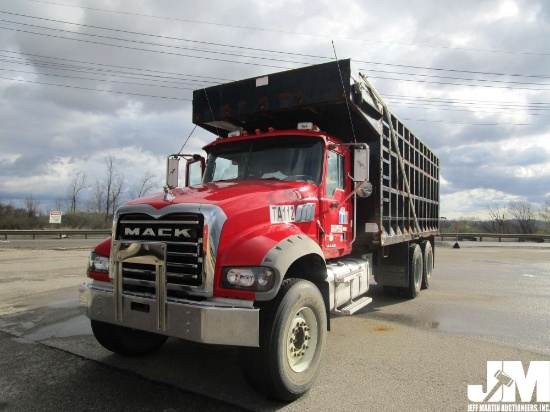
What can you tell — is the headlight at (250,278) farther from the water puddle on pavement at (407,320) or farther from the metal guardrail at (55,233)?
the metal guardrail at (55,233)

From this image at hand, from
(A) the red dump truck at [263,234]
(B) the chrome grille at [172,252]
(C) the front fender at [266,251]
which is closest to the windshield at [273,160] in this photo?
(A) the red dump truck at [263,234]

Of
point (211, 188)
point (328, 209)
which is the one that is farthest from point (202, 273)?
point (328, 209)

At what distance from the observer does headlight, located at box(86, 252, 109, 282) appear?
389cm

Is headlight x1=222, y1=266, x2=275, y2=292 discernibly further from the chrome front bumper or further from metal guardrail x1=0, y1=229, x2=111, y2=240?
metal guardrail x1=0, y1=229, x2=111, y2=240

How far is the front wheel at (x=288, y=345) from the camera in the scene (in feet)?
10.6

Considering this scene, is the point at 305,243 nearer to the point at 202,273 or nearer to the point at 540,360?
the point at 202,273

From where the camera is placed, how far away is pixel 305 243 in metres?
3.84

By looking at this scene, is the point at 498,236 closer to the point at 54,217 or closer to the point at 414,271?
the point at 414,271

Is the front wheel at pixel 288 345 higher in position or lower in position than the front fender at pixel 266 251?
lower

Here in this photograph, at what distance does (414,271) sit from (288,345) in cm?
536

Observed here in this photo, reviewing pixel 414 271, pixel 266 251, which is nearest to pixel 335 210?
pixel 266 251

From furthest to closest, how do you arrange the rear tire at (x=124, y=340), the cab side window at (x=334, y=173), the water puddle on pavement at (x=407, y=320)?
the water puddle on pavement at (x=407, y=320) < the cab side window at (x=334, y=173) < the rear tire at (x=124, y=340)

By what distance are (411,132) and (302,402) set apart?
652cm

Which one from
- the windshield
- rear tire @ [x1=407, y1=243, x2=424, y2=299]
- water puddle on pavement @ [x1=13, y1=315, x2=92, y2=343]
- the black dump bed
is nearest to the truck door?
the windshield
